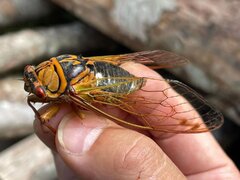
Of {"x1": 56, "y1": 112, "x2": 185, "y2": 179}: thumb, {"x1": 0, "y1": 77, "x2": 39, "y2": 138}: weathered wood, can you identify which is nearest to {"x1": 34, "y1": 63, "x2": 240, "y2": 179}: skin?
{"x1": 56, "y1": 112, "x2": 185, "y2": 179}: thumb

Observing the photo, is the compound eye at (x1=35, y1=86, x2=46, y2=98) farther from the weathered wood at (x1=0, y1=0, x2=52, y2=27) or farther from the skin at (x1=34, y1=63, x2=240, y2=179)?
the weathered wood at (x1=0, y1=0, x2=52, y2=27)

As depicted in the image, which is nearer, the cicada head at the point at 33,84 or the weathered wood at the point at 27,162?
the cicada head at the point at 33,84

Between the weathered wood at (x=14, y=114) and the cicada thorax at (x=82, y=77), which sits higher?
the cicada thorax at (x=82, y=77)

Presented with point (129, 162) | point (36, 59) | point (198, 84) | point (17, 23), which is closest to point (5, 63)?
point (36, 59)

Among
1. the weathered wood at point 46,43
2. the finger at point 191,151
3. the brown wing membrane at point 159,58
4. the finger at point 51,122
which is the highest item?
the brown wing membrane at point 159,58

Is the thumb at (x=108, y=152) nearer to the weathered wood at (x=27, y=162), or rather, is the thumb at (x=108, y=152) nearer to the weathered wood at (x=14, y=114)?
the weathered wood at (x=27, y=162)

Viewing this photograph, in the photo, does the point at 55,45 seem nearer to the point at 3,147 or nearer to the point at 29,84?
the point at 3,147

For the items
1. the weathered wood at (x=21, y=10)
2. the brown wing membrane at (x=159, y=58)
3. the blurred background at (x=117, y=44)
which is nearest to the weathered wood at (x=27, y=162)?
the blurred background at (x=117, y=44)
